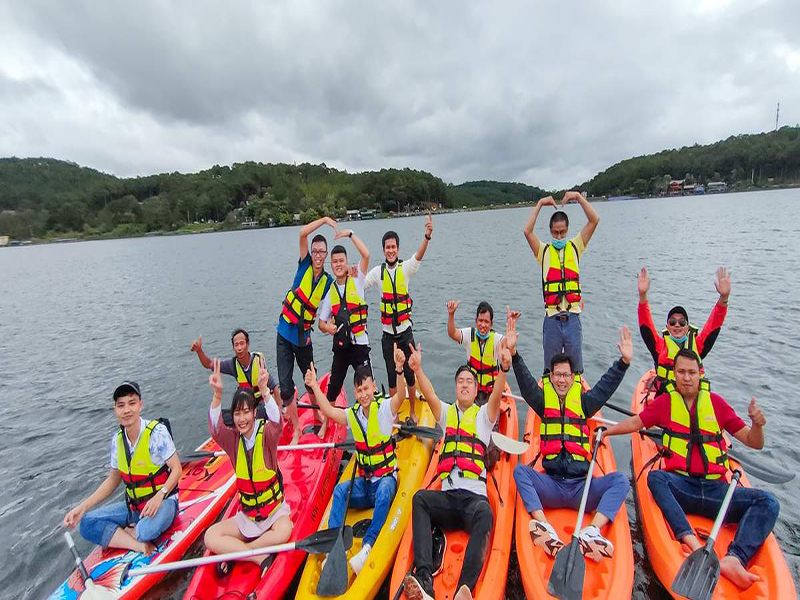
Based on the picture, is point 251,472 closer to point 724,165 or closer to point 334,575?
point 334,575

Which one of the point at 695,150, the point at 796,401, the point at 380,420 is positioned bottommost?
the point at 796,401

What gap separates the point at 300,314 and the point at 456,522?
339 cm

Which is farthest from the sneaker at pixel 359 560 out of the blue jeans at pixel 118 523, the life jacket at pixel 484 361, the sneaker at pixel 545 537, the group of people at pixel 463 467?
the life jacket at pixel 484 361

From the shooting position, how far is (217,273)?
97.8 feet

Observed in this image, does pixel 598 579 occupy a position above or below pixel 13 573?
above

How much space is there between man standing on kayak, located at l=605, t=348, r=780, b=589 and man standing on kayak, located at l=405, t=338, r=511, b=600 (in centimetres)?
156

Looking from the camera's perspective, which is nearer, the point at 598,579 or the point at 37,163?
the point at 598,579

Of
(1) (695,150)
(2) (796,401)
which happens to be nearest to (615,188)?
(1) (695,150)

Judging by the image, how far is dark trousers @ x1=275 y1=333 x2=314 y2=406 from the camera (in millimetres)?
6055

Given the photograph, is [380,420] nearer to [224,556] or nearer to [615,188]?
[224,556]

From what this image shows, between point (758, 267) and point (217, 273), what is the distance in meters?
31.1

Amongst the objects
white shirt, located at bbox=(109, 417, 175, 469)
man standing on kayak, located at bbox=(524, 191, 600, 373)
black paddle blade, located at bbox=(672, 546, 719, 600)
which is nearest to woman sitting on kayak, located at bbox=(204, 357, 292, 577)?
white shirt, located at bbox=(109, 417, 175, 469)

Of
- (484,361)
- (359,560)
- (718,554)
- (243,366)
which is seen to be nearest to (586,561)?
(718,554)

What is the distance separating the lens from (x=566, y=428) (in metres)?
4.34
